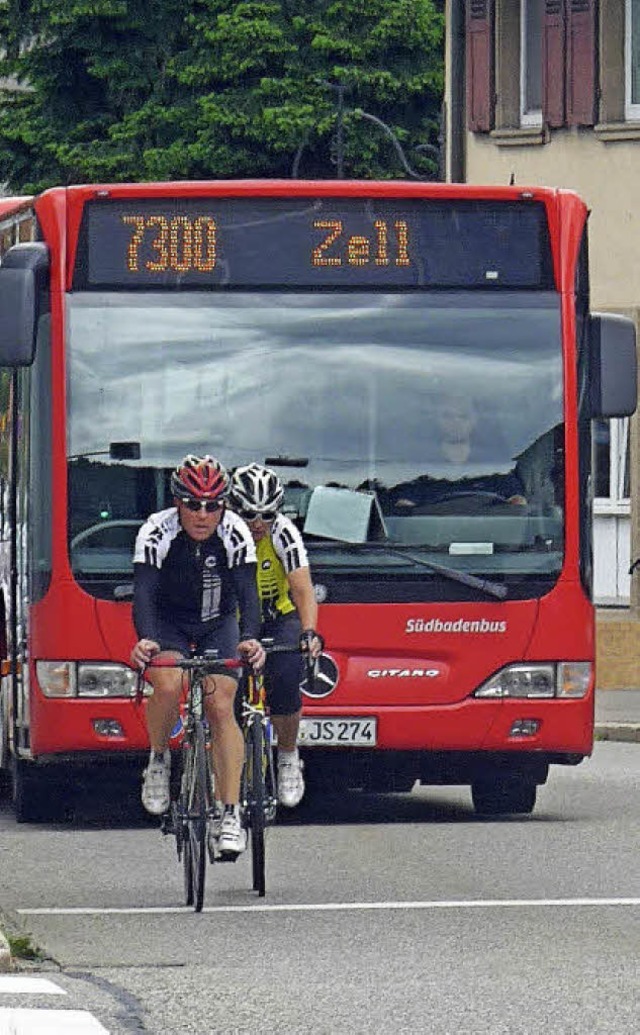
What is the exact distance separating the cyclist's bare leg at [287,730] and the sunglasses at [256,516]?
0.85 meters

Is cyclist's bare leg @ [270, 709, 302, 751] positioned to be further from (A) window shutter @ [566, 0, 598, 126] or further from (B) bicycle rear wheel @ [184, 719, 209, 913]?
(A) window shutter @ [566, 0, 598, 126]

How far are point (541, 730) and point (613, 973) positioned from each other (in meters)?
5.50

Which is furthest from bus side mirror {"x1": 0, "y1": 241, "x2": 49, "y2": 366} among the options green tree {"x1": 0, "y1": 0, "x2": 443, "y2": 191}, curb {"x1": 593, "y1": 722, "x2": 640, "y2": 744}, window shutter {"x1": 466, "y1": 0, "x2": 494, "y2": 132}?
green tree {"x1": 0, "y1": 0, "x2": 443, "y2": 191}

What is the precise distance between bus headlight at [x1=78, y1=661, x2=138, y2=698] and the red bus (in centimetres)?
1

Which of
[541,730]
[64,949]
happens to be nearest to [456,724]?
[541,730]

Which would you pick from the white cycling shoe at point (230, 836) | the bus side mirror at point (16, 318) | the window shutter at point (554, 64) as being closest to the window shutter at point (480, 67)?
Answer: the window shutter at point (554, 64)

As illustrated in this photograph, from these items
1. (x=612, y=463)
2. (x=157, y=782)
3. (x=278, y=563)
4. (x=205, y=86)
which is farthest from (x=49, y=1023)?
(x=205, y=86)

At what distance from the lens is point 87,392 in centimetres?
1554

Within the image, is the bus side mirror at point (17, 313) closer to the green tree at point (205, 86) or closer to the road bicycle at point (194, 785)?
the road bicycle at point (194, 785)

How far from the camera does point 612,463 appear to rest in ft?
105

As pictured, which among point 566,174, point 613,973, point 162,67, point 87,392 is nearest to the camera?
point 613,973

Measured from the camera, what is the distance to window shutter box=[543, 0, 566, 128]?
32.2 m

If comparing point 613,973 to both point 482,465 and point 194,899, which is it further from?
point 482,465

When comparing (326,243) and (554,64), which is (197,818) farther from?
(554,64)
